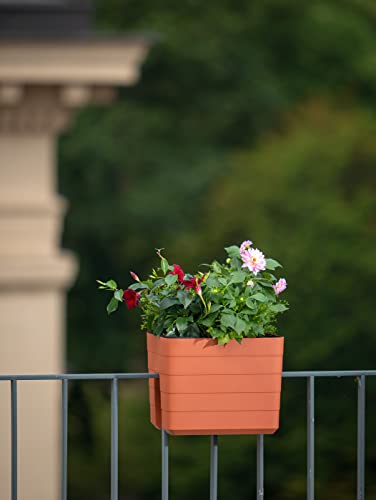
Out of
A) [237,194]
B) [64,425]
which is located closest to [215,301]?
[64,425]

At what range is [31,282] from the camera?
10.1m

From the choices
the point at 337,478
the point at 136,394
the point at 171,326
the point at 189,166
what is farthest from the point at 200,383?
the point at 189,166

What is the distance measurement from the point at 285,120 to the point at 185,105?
213 centimetres

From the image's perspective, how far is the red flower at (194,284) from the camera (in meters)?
3.32

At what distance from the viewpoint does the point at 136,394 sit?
21047 mm

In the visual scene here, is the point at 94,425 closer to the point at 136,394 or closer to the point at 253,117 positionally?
A: the point at 136,394

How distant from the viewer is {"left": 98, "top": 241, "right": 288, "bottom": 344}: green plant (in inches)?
130

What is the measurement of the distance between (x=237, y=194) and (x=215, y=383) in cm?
1805

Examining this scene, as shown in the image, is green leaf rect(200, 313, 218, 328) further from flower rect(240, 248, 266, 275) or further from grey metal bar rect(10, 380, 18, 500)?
grey metal bar rect(10, 380, 18, 500)

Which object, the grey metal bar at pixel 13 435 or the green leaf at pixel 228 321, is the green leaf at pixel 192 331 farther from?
the grey metal bar at pixel 13 435

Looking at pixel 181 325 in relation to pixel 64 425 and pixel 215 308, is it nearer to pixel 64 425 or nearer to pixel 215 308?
pixel 215 308

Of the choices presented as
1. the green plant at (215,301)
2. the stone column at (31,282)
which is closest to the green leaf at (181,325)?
the green plant at (215,301)

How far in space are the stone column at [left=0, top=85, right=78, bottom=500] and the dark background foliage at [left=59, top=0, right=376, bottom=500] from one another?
278 inches

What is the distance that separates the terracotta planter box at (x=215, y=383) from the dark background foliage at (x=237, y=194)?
1412cm
